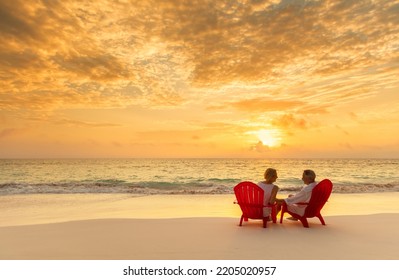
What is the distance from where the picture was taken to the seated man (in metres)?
6.60

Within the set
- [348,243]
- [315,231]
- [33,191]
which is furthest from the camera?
[33,191]

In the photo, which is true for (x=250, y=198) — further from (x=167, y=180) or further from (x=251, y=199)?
(x=167, y=180)

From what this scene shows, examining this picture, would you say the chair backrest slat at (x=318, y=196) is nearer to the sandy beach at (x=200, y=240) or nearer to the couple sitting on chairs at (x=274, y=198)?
the couple sitting on chairs at (x=274, y=198)

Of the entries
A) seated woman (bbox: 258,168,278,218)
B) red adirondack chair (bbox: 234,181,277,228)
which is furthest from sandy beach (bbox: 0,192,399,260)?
seated woman (bbox: 258,168,278,218)

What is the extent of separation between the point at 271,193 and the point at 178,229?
211 centimetres

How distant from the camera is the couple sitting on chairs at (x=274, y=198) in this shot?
6.55m

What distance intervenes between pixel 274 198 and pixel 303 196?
0.59 m

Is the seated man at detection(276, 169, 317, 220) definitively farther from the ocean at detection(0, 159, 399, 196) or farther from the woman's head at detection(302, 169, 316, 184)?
the ocean at detection(0, 159, 399, 196)

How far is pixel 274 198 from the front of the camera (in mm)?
6730

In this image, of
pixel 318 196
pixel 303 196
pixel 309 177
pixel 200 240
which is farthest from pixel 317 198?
pixel 200 240
